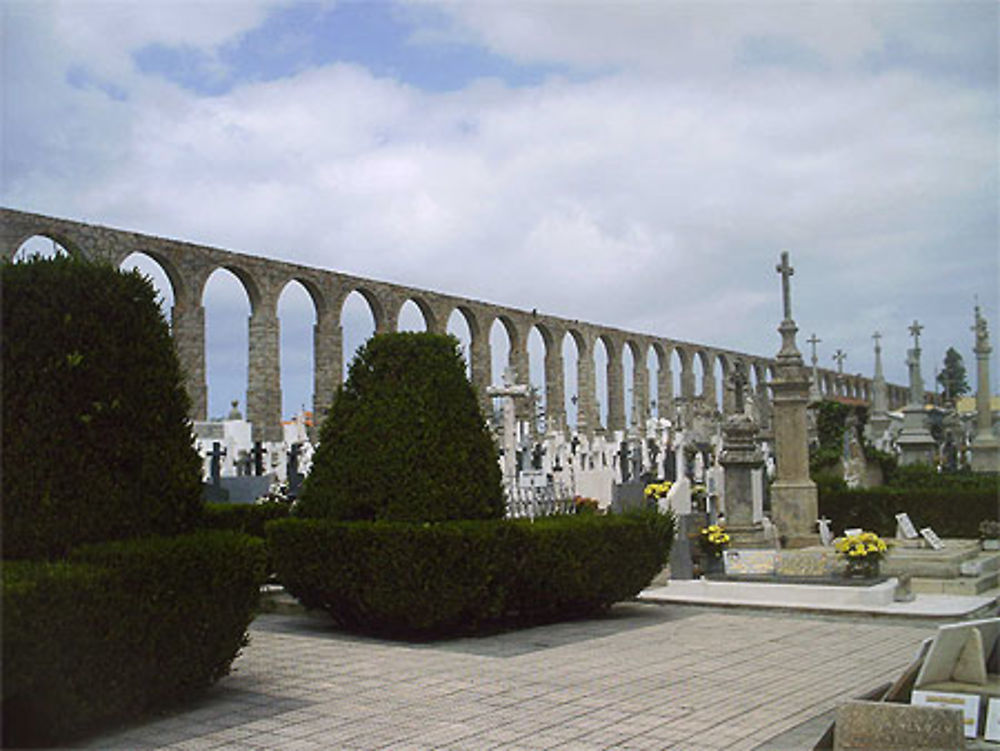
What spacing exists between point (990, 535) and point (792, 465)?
292 centimetres

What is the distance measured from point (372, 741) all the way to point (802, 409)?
12.1 m

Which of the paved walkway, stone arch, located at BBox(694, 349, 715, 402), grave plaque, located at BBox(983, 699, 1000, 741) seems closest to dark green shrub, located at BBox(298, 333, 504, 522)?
the paved walkway

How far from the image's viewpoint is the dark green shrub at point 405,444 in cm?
779

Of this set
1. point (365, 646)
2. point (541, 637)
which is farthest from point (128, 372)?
point (541, 637)

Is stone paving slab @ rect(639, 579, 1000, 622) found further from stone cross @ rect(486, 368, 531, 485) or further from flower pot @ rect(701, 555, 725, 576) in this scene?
stone cross @ rect(486, 368, 531, 485)

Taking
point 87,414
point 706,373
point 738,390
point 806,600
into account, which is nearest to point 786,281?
point 738,390

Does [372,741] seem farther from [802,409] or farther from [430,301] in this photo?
[430,301]

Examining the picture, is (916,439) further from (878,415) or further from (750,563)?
(750,563)

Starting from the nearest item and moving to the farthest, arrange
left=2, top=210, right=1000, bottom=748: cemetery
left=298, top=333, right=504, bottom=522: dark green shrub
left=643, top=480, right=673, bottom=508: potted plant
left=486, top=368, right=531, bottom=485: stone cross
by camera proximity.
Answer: left=2, top=210, right=1000, bottom=748: cemetery → left=298, top=333, right=504, bottom=522: dark green shrub → left=486, top=368, right=531, bottom=485: stone cross → left=643, top=480, right=673, bottom=508: potted plant

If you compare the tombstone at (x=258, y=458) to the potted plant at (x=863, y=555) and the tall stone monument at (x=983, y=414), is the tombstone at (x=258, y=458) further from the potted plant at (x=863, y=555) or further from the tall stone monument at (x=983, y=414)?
the tall stone monument at (x=983, y=414)

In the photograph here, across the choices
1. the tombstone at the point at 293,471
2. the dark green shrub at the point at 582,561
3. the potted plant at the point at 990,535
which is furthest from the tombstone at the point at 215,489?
the potted plant at the point at 990,535

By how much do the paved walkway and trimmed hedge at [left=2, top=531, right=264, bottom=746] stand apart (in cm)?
20

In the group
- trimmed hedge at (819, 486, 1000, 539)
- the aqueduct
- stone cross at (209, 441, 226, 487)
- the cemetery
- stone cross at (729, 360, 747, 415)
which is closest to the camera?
the cemetery

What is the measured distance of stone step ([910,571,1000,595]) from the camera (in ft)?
37.1
